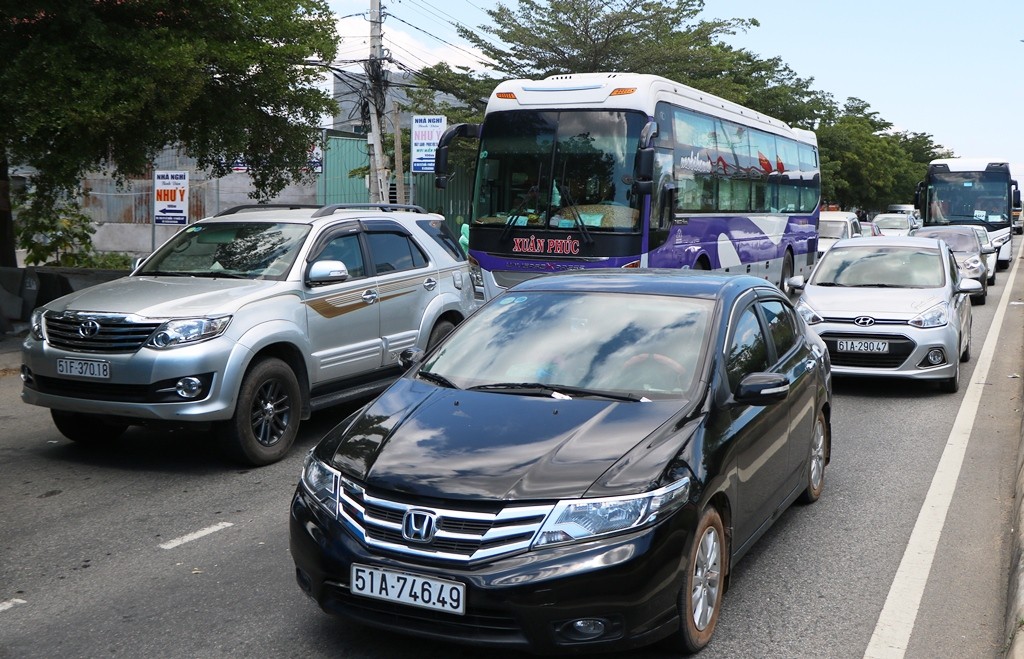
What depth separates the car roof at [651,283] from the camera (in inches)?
220

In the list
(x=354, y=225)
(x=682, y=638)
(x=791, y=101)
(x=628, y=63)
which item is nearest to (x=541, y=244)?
(x=354, y=225)

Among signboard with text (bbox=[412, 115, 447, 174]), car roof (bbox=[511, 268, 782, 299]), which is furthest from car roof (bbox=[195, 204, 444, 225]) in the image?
signboard with text (bbox=[412, 115, 447, 174])

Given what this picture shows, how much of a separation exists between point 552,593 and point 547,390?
1.31 m

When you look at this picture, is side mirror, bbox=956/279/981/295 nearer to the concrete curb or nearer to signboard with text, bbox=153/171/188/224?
the concrete curb

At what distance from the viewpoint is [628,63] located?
30.1 meters

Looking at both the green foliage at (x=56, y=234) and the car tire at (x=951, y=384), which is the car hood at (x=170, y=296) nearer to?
the car tire at (x=951, y=384)

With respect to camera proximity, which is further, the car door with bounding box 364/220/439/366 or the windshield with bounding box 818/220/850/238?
the windshield with bounding box 818/220/850/238

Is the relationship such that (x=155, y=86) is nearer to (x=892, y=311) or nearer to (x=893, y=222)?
(x=892, y=311)

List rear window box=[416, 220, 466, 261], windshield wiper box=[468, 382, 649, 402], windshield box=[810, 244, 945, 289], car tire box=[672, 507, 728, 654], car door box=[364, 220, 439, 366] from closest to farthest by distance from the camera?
car tire box=[672, 507, 728, 654] < windshield wiper box=[468, 382, 649, 402] < car door box=[364, 220, 439, 366] < rear window box=[416, 220, 466, 261] < windshield box=[810, 244, 945, 289]

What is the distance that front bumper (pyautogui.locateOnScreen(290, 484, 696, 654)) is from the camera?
378cm

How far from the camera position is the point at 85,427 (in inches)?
317

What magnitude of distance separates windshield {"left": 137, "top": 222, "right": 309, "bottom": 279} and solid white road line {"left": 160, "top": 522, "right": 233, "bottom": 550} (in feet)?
7.87

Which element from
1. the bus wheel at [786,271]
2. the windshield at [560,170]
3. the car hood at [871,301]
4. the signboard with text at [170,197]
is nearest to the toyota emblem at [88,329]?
the car hood at [871,301]

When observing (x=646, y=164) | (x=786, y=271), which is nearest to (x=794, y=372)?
(x=646, y=164)
